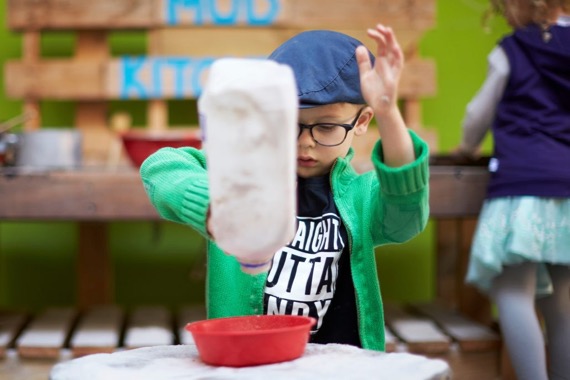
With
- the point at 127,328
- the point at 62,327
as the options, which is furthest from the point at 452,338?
the point at 62,327

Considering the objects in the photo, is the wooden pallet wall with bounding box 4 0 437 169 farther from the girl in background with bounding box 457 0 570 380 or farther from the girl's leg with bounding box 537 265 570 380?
the girl's leg with bounding box 537 265 570 380

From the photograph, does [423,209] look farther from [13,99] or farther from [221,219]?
[13,99]

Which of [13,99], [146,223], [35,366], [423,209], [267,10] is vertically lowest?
[35,366]

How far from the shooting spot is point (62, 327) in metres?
3.11

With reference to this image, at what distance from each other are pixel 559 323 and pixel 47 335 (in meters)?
1.60

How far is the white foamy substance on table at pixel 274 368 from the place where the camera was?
3.60 ft

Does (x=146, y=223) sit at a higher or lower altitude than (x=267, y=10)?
lower

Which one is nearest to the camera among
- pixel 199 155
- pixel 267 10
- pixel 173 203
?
pixel 173 203

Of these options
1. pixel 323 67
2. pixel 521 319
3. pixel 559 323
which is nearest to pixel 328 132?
pixel 323 67

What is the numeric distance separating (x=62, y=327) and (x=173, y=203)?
190 cm

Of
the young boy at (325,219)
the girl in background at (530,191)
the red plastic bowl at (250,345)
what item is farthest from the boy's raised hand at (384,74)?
the girl in background at (530,191)

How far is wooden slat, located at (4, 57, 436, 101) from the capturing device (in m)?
3.77

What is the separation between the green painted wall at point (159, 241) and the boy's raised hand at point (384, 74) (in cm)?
278

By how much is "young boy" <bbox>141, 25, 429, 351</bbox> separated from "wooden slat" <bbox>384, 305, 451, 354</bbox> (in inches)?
49.8
